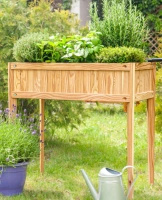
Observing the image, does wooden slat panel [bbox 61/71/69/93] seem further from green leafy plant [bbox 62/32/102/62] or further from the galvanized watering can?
the galvanized watering can

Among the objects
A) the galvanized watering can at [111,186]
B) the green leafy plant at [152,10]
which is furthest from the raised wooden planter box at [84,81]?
the green leafy plant at [152,10]

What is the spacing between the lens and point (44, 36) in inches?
173

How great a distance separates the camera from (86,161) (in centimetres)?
548

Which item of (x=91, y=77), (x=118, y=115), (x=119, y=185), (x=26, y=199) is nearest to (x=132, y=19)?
(x=91, y=77)

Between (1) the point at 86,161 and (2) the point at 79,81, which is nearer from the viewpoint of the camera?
(2) the point at 79,81

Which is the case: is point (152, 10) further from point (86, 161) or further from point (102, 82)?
point (102, 82)

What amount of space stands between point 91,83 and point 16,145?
30.1 inches

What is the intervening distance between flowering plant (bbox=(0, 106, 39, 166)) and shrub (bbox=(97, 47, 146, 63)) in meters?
0.82

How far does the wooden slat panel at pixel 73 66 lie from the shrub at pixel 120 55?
0.05 m

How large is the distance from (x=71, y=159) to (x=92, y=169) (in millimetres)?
521

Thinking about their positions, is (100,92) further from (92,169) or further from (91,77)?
(92,169)

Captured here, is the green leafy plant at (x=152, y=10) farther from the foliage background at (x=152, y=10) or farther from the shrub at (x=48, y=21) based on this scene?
the shrub at (x=48, y=21)

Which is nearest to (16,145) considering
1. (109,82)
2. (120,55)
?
(109,82)

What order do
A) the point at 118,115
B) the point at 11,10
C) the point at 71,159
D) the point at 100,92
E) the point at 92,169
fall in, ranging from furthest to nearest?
the point at 118,115 → the point at 11,10 → the point at 71,159 → the point at 92,169 → the point at 100,92
